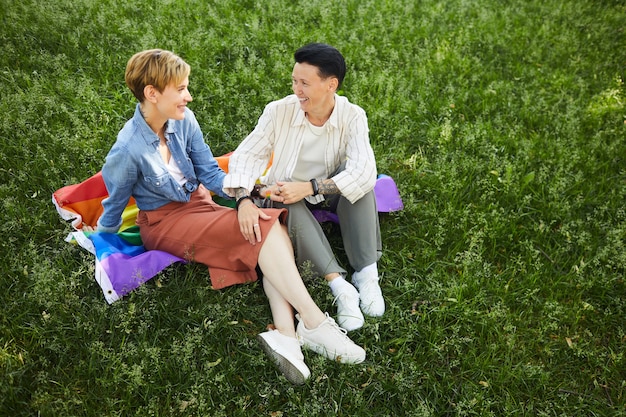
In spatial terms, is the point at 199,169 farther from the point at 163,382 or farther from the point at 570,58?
the point at 570,58

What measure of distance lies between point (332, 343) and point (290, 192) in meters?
0.94

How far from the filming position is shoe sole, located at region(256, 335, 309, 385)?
3.12 m

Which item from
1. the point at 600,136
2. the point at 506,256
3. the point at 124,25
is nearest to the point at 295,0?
the point at 124,25

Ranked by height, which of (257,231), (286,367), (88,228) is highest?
(257,231)

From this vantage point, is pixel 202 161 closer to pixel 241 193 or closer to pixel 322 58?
pixel 241 193

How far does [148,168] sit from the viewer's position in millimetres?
3393

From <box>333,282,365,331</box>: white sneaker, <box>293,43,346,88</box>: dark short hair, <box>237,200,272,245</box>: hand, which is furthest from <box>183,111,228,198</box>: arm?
<box>333,282,365,331</box>: white sneaker

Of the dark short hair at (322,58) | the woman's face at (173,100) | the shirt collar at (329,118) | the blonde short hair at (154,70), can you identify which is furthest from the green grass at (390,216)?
the dark short hair at (322,58)

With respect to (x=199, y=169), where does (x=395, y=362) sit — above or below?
below

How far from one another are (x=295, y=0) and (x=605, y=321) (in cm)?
473

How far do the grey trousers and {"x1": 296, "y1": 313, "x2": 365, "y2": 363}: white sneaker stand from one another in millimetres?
448

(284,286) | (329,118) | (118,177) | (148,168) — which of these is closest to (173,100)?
(148,168)

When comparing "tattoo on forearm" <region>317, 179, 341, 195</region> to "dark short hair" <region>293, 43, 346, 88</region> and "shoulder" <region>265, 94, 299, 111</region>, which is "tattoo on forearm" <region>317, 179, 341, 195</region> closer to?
"shoulder" <region>265, 94, 299, 111</region>

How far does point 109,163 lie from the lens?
3324 millimetres
